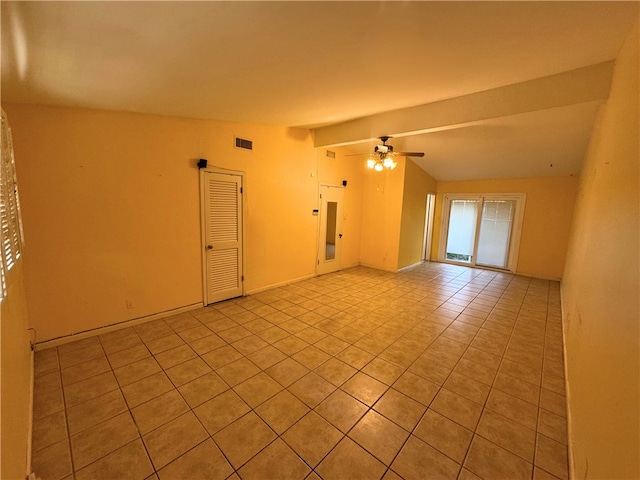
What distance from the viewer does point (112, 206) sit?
9.48ft

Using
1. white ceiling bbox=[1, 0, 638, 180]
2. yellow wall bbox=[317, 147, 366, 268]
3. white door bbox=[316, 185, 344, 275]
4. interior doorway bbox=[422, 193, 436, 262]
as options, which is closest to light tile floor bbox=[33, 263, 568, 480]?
white door bbox=[316, 185, 344, 275]

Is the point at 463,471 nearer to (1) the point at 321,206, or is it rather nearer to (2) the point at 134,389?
(2) the point at 134,389

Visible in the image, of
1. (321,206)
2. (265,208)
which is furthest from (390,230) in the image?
(265,208)

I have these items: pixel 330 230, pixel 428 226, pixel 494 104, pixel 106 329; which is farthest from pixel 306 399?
pixel 428 226

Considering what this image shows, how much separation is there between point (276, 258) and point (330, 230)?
178cm

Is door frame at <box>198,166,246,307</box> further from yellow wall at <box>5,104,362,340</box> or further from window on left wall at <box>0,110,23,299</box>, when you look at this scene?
window on left wall at <box>0,110,23,299</box>

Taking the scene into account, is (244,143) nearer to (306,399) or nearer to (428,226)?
(306,399)

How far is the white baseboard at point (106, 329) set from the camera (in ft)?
8.76

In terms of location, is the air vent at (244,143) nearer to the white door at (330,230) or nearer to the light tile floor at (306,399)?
the white door at (330,230)

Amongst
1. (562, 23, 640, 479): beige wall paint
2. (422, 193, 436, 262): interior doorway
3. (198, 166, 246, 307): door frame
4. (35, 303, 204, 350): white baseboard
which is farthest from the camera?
(422, 193, 436, 262): interior doorway

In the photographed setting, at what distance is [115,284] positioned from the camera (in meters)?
3.01

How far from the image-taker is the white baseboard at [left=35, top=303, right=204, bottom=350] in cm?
267

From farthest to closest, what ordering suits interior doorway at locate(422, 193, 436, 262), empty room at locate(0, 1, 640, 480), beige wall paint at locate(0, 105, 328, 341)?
interior doorway at locate(422, 193, 436, 262) → beige wall paint at locate(0, 105, 328, 341) → empty room at locate(0, 1, 640, 480)

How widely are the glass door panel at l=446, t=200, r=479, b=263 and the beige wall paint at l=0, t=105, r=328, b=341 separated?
5.60 m
